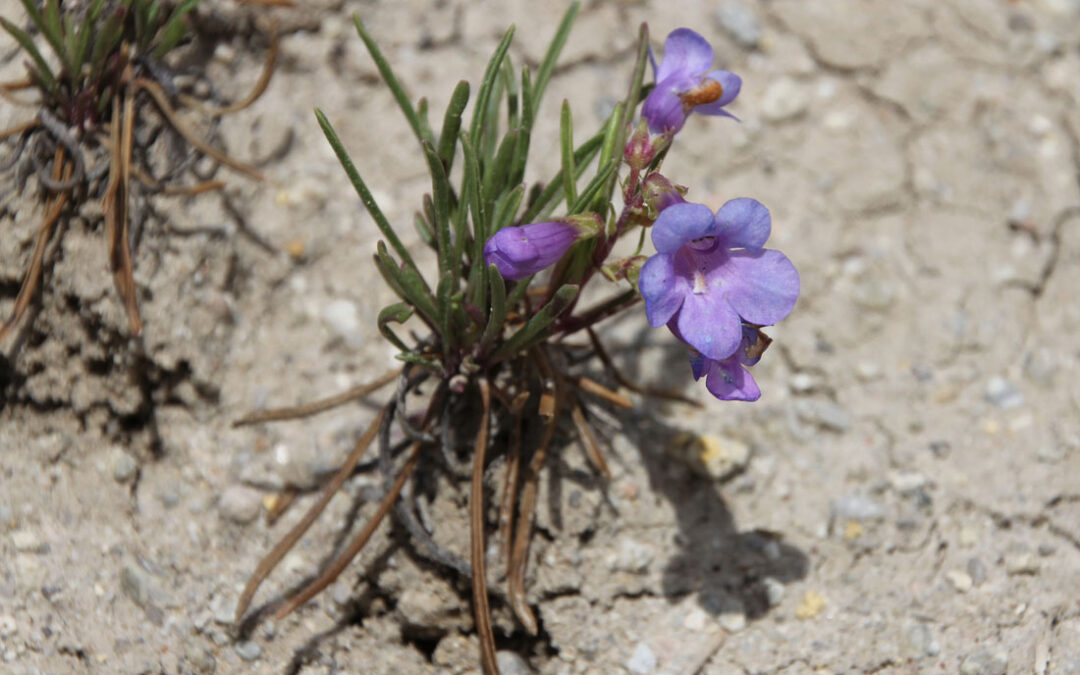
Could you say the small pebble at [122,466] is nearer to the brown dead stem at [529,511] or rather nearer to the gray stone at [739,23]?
the brown dead stem at [529,511]

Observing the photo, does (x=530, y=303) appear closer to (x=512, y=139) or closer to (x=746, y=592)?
(x=512, y=139)

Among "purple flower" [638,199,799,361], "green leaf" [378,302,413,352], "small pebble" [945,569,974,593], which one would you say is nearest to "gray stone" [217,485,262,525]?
"green leaf" [378,302,413,352]

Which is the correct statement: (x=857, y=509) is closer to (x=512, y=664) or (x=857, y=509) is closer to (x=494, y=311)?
(x=512, y=664)

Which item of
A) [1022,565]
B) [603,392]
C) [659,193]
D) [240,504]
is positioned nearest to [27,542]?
[240,504]

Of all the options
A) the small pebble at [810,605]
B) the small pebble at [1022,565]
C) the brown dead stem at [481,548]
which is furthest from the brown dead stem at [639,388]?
the small pebble at [1022,565]

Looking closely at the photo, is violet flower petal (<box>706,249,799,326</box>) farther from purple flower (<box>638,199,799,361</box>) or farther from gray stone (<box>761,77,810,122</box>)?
gray stone (<box>761,77,810,122</box>)
